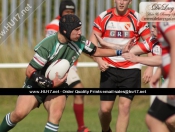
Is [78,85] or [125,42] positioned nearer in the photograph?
[125,42]

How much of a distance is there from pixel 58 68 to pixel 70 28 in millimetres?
429

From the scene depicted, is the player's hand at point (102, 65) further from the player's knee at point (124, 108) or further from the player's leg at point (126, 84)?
the player's knee at point (124, 108)

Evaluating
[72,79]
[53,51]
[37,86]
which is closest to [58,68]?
[53,51]

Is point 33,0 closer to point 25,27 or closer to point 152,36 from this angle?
point 25,27

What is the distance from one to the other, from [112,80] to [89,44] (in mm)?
835

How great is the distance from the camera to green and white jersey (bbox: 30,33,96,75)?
699 centimetres

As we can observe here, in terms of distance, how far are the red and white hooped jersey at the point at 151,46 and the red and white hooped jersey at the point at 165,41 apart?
83.0 inches

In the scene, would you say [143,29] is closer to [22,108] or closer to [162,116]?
[22,108]

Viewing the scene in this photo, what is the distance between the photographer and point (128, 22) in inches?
318

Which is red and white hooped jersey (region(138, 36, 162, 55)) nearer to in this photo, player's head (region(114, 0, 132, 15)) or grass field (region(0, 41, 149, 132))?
player's head (region(114, 0, 132, 15))

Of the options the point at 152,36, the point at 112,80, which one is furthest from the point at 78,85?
the point at 152,36

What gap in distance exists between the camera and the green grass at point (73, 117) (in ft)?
30.7

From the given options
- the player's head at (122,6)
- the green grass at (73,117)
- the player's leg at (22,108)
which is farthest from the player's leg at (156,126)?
the green grass at (73,117)

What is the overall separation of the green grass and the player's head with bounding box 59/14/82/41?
7.37 ft
